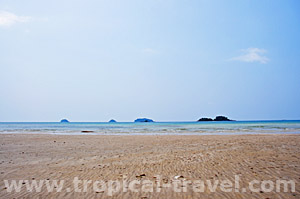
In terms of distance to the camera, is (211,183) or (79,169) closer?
(211,183)

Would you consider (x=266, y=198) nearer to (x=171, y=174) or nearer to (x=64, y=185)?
(x=171, y=174)

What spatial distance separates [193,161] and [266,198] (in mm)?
4708

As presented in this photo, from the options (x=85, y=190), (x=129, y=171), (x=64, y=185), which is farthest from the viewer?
(x=129, y=171)

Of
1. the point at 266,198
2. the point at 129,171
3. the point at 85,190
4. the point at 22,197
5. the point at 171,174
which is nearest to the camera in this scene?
the point at 266,198

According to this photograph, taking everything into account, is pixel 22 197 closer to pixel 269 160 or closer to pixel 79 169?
pixel 79 169

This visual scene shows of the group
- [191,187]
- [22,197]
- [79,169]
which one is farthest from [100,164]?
[191,187]

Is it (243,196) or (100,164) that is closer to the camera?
(243,196)

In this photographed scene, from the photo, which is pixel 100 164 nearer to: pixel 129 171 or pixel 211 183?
pixel 129 171

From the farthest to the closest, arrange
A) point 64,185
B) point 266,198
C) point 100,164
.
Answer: point 100,164, point 64,185, point 266,198

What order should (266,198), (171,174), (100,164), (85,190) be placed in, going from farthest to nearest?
(100,164) → (171,174) → (85,190) → (266,198)

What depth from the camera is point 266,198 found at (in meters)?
5.74

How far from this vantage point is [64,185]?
7078 mm

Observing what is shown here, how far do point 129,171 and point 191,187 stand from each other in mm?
2922

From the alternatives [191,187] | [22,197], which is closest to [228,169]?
[191,187]
